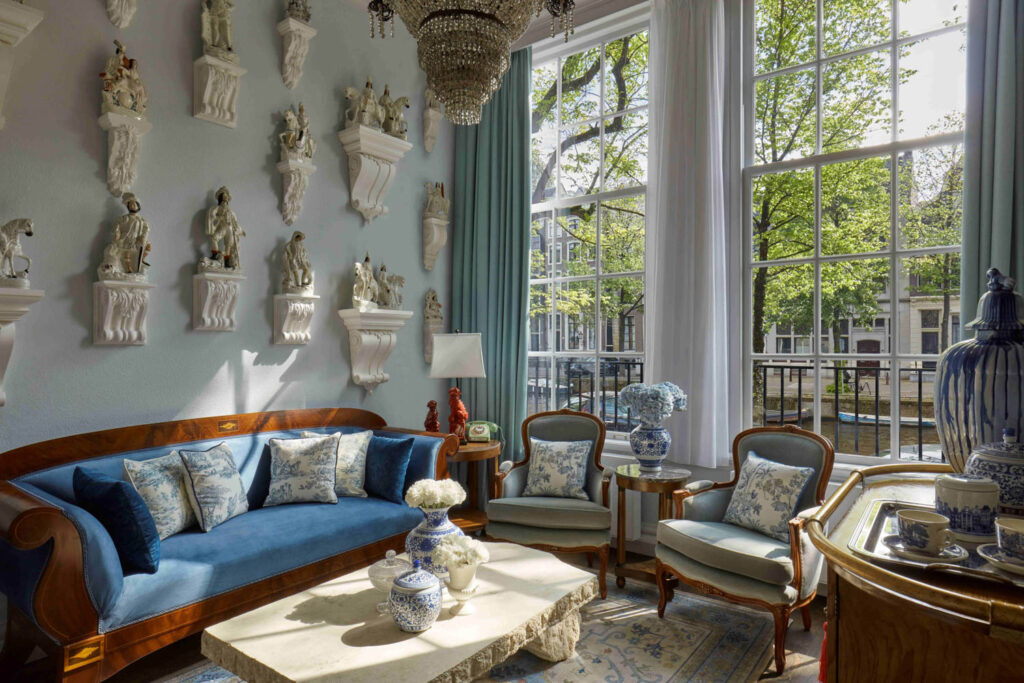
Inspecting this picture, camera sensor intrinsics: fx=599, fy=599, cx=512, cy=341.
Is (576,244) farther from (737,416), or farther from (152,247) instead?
(152,247)

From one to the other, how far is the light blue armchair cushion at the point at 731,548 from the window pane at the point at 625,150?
2.31 m

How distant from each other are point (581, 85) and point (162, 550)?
3858 millimetres

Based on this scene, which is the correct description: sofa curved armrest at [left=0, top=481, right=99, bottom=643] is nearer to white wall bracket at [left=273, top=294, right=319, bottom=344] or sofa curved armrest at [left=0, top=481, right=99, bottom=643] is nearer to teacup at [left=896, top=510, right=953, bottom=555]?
white wall bracket at [left=273, top=294, right=319, bottom=344]

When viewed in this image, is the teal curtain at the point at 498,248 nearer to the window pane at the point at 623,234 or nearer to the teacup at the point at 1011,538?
the window pane at the point at 623,234

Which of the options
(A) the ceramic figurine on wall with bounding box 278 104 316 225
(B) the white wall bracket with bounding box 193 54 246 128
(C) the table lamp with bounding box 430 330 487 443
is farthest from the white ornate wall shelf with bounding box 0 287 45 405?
(C) the table lamp with bounding box 430 330 487 443

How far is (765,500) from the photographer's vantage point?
282 cm

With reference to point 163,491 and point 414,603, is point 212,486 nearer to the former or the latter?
point 163,491

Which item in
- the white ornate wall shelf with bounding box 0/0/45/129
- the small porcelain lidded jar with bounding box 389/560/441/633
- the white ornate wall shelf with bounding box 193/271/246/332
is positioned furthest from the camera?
the white ornate wall shelf with bounding box 193/271/246/332

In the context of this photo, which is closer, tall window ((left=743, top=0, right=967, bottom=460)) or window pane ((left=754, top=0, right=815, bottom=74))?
tall window ((left=743, top=0, right=967, bottom=460))

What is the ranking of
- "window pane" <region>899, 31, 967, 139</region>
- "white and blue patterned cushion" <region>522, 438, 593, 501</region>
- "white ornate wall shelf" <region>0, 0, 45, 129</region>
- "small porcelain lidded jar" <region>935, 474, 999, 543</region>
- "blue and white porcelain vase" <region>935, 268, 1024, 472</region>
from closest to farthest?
1. "small porcelain lidded jar" <region>935, 474, 999, 543</region>
2. "blue and white porcelain vase" <region>935, 268, 1024, 472</region>
3. "white ornate wall shelf" <region>0, 0, 45, 129</region>
4. "window pane" <region>899, 31, 967, 139</region>
5. "white and blue patterned cushion" <region>522, 438, 593, 501</region>

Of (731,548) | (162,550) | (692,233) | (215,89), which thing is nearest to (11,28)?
(215,89)

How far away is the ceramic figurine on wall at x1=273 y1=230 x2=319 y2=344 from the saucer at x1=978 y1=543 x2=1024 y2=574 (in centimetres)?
333

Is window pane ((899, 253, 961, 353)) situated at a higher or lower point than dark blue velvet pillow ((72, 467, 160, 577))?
higher

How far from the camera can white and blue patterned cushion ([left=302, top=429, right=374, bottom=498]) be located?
11.1 feet
